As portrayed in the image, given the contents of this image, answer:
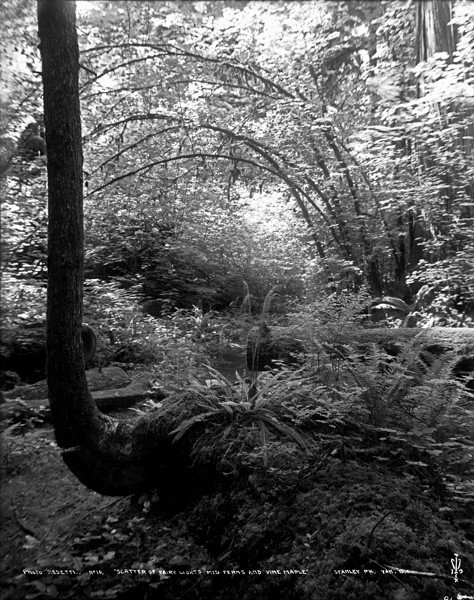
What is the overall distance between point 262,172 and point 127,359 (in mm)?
4900

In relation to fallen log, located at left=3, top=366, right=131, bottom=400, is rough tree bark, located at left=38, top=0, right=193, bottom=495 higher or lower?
higher

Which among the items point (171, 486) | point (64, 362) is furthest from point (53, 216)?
point (171, 486)

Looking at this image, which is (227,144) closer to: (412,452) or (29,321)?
(29,321)

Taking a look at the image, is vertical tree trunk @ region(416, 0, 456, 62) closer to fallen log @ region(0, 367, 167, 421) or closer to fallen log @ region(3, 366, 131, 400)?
fallen log @ region(0, 367, 167, 421)

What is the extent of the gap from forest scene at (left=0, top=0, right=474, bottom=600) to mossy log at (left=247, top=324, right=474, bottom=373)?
0.04 m

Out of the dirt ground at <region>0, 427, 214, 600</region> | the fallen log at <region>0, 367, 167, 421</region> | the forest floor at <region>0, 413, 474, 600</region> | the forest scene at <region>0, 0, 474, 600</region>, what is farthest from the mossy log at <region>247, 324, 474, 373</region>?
the dirt ground at <region>0, 427, 214, 600</region>

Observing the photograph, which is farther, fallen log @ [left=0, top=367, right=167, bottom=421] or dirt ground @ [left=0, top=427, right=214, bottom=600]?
fallen log @ [left=0, top=367, right=167, bottom=421]

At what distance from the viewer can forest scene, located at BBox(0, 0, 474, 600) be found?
1978 millimetres

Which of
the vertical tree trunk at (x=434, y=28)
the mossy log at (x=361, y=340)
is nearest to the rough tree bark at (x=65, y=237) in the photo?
the mossy log at (x=361, y=340)

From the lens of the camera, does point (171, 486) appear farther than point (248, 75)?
No

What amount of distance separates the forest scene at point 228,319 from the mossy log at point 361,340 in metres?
0.04

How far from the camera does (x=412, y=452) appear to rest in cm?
253

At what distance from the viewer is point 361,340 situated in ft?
16.0

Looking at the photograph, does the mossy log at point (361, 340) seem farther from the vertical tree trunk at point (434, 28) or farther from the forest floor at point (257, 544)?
the vertical tree trunk at point (434, 28)
